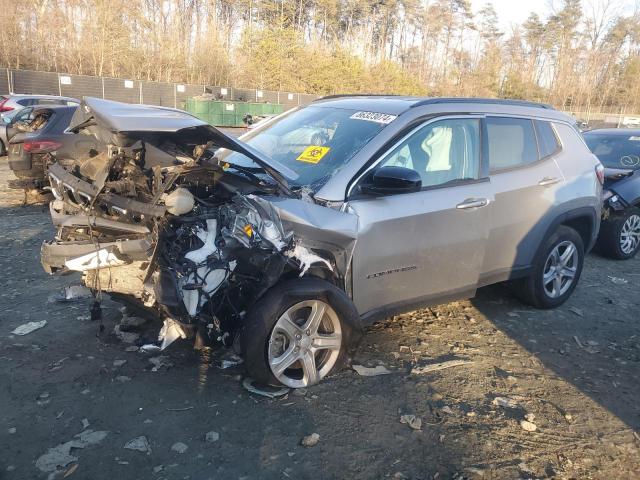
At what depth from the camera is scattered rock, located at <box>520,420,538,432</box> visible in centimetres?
317

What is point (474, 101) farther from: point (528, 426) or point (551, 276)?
point (528, 426)

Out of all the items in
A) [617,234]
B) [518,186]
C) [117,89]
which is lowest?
[617,234]

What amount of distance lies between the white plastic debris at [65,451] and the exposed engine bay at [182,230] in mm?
644

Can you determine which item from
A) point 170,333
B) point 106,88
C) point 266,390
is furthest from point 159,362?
point 106,88

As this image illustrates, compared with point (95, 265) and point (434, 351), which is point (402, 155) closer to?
point (434, 351)

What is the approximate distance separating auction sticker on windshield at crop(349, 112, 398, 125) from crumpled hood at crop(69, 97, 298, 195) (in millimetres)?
803

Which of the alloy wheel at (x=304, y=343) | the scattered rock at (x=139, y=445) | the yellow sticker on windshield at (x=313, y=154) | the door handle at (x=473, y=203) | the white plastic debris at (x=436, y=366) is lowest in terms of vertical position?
the scattered rock at (x=139, y=445)

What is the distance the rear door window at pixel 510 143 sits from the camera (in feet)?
14.3

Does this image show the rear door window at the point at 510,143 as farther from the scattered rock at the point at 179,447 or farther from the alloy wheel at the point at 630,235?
the alloy wheel at the point at 630,235

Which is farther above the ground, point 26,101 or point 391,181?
point 26,101

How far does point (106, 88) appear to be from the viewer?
2741 cm

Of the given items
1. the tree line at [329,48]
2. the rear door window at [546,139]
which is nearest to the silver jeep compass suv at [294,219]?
the rear door window at [546,139]

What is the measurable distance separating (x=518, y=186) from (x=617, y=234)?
12.4ft

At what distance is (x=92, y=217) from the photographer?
3.24 m
